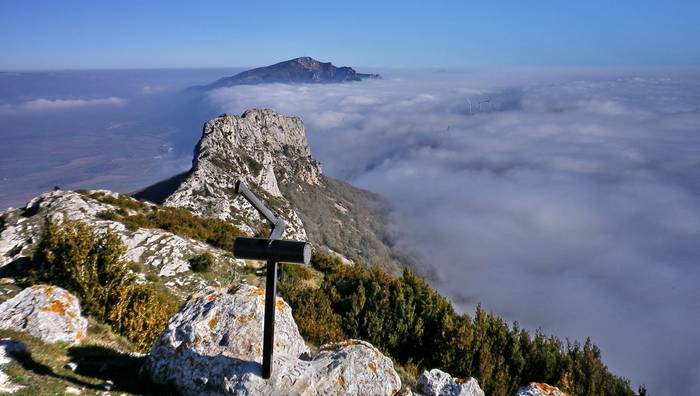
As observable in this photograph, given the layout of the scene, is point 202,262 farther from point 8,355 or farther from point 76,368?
point 8,355

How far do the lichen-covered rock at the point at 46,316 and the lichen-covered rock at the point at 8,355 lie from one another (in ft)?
2.20

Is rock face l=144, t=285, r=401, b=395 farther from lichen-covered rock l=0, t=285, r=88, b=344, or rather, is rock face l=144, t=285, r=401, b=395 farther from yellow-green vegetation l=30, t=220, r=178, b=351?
yellow-green vegetation l=30, t=220, r=178, b=351

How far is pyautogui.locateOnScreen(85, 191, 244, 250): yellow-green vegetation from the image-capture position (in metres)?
20.7

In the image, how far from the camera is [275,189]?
96.8 metres

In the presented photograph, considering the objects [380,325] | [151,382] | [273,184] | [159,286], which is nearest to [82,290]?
[151,382]

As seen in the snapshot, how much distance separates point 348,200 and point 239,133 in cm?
6777

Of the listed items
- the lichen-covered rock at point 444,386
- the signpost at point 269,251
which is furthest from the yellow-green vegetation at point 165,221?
the signpost at point 269,251

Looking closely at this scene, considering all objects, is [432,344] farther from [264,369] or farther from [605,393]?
[264,369]

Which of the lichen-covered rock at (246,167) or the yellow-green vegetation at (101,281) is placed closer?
the yellow-green vegetation at (101,281)

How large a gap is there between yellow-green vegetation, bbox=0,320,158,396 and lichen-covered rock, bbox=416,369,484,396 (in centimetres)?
559

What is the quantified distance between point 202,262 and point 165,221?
5.73m

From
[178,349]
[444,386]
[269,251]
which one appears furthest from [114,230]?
[444,386]

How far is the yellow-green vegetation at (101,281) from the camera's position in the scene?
10.2 meters

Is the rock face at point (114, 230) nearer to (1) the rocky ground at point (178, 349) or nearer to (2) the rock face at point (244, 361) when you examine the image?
(1) the rocky ground at point (178, 349)
